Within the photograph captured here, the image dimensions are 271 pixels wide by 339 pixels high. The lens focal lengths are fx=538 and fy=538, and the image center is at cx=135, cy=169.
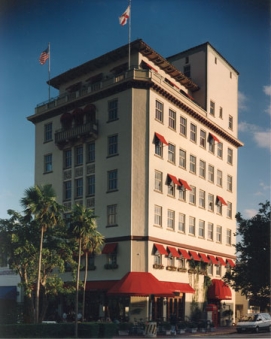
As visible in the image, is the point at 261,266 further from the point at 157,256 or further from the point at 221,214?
the point at 221,214

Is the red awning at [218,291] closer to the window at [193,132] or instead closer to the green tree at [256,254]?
the green tree at [256,254]

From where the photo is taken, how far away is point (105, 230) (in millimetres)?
50625

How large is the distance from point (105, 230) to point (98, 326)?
14407 mm

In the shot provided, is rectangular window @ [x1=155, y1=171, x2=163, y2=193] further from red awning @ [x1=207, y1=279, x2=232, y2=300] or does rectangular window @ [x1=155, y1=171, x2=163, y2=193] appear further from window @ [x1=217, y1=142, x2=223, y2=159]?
red awning @ [x1=207, y1=279, x2=232, y2=300]

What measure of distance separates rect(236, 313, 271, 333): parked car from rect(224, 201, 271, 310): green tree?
57.8 inches

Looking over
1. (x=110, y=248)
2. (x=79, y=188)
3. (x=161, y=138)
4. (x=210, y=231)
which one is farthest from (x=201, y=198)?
(x=110, y=248)

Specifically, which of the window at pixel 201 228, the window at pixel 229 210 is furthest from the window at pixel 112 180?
the window at pixel 229 210

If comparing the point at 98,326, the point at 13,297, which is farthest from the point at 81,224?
the point at 13,297

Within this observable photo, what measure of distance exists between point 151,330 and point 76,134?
838 inches

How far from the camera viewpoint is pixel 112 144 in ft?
171

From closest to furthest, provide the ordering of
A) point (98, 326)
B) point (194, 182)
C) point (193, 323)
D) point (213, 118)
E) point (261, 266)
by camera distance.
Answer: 1. point (98, 326)
2. point (261, 266)
3. point (193, 323)
4. point (194, 182)
5. point (213, 118)

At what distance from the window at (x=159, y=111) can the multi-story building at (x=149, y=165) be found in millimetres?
118

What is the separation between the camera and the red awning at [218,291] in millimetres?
57000

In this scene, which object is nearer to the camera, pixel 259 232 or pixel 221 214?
pixel 259 232
